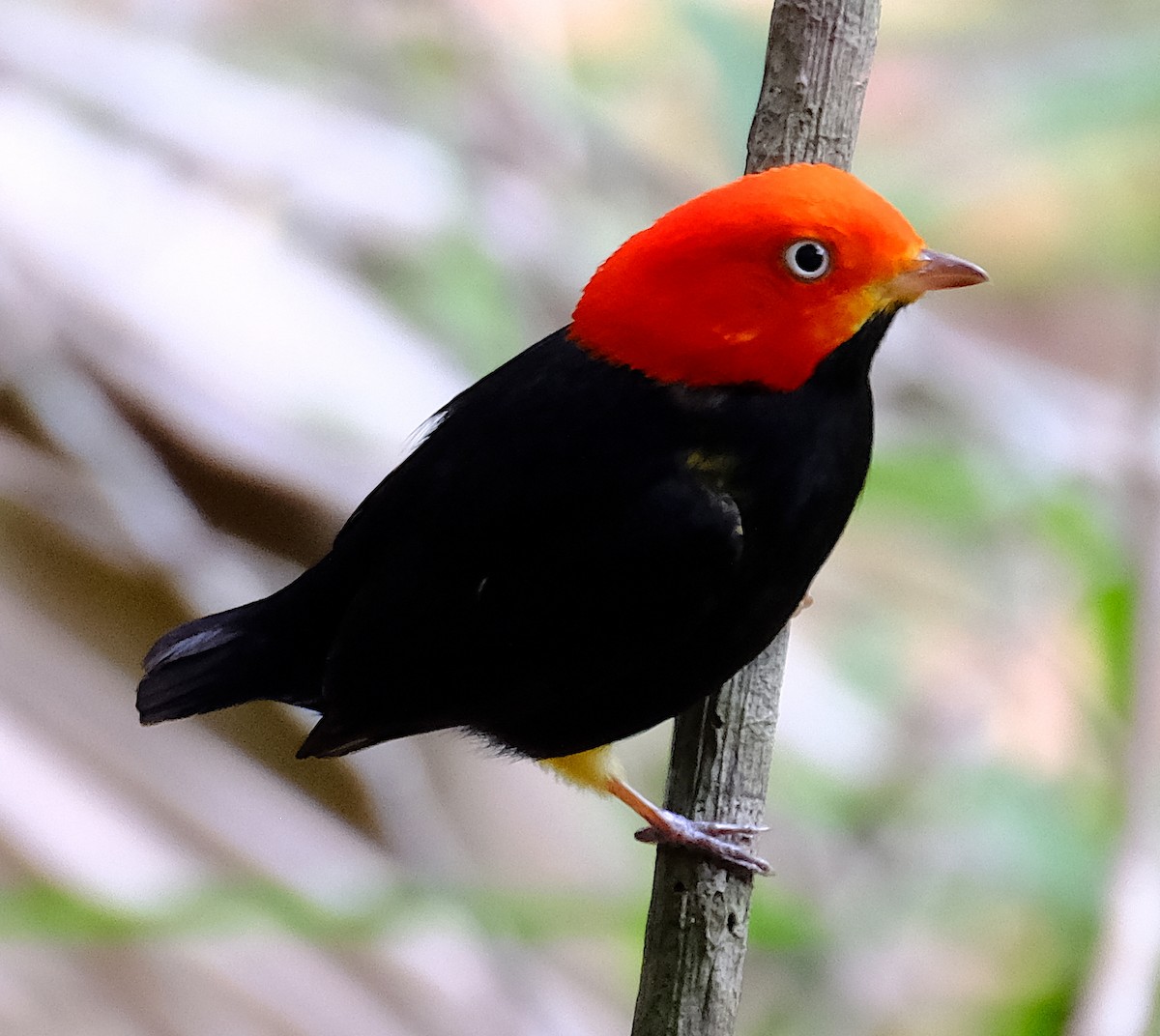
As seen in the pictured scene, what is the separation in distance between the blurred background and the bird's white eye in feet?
3.61

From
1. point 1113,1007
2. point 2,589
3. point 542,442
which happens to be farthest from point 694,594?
point 2,589

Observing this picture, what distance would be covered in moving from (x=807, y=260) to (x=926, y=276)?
177mm

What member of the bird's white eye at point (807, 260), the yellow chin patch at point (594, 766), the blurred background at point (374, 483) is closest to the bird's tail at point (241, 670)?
the yellow chin patch at point (594, 766)

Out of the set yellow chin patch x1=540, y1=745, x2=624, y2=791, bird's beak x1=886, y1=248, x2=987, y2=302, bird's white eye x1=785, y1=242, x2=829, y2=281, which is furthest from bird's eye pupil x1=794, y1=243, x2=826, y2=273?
yellow chin patch x1=540, y1=745, x2=624, y2=791

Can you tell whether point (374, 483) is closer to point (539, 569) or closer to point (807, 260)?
point (539, 569)

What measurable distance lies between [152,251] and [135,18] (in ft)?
2.59

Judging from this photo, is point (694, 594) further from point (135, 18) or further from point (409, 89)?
point (135, 18)

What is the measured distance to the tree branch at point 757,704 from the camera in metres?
2.04

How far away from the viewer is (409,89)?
400 cm

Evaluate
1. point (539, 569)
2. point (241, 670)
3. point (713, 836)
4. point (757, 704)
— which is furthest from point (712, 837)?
point (241, 670)

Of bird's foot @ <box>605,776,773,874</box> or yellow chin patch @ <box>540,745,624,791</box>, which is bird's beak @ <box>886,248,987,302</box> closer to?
bird's foot @ <box>605,776,773,874</box>

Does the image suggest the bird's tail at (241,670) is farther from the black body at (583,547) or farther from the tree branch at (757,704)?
the tree branch at (757,704)

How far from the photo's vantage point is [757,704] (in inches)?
82.3

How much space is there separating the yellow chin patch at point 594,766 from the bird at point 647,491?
0.20m
